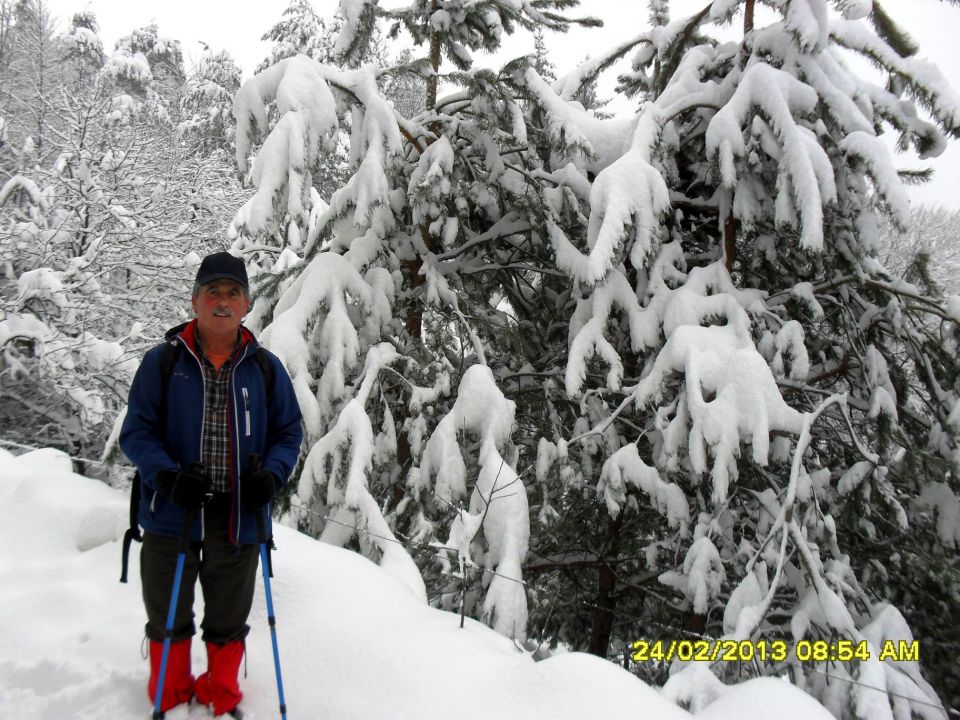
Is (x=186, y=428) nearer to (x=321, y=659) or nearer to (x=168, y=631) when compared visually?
(x=168, y=631)

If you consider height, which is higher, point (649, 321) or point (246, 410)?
point (649, 321)

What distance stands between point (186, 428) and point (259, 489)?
1.25 feet

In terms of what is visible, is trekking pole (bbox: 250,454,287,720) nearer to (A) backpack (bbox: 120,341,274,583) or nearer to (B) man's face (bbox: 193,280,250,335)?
(A) backpack (bbox: 120,341,274,583)

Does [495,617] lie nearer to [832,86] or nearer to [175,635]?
[175,635]

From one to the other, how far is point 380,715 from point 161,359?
5.38ft

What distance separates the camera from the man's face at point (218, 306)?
2420 millimetres

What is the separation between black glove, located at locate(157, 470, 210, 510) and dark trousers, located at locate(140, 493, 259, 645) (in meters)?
0.25

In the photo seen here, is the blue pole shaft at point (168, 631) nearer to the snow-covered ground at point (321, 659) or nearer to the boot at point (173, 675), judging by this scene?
the boot at point (173, 675)

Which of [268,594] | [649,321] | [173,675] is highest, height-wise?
[649,321]

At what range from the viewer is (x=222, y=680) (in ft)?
8.07

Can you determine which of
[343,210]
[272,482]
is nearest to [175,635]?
[272,482]

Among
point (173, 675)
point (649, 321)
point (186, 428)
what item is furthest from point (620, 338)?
point (173, 675)
